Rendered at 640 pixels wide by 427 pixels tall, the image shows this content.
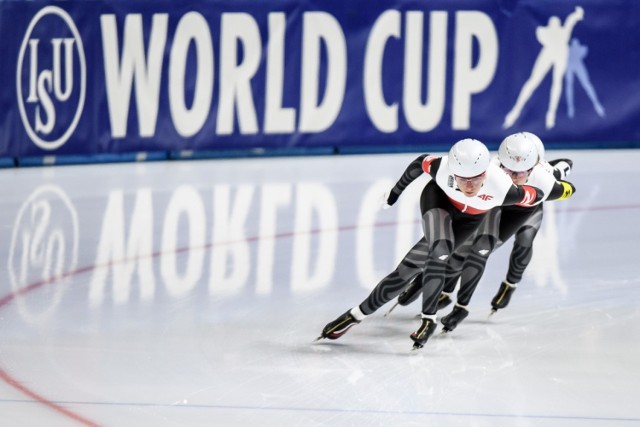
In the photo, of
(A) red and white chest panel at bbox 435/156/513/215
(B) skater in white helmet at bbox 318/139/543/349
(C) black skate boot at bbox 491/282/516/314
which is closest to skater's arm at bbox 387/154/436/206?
(B) skater in white helmet at bbox 318/139/543/349

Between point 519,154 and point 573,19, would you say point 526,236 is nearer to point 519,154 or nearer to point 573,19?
point 519,154

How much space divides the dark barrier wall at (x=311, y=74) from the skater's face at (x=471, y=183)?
6409 mm

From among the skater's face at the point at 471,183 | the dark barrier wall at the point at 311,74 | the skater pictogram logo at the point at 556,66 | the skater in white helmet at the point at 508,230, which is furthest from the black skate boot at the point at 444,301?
the skater pictogram logo at the point at 556,66

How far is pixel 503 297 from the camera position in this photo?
244 inches

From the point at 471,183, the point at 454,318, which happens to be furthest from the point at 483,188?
the point at 454,318

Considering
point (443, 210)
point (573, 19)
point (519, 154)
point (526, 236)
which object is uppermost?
point (573, 19)

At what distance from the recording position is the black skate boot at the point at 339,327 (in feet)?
18.4

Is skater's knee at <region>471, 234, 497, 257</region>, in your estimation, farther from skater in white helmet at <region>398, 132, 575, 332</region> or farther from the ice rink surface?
the ice rink surface

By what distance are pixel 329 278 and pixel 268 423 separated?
255 cm

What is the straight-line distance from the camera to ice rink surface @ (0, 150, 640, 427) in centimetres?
468

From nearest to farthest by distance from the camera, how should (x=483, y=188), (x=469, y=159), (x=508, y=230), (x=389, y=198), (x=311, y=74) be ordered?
(x=469, y=159) < (x=483, y=188) < (x=389, y=198) < (x=508, y=230) < (x=311, y=74)

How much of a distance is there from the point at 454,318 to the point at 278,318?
87 centimetres

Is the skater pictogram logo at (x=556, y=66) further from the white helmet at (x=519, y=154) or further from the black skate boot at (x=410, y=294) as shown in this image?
the white helmet at (x=519, y=154)

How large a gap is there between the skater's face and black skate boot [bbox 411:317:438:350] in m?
0.61
